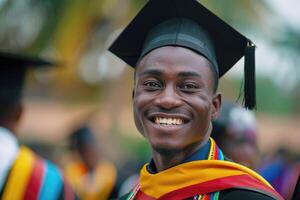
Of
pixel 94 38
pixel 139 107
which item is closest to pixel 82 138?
pixel 139 107

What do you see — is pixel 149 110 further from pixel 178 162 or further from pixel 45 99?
pixel 45 99

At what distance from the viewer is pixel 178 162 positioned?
12.4ft

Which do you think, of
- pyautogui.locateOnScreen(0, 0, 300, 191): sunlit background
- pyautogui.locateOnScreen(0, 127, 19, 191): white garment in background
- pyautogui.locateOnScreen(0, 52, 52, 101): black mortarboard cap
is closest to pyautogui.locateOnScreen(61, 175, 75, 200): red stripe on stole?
pyautogui.locateOnScreen(0, 127, 19, 191): white garment in background

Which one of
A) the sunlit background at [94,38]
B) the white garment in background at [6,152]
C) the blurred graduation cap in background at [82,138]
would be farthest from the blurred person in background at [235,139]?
the sunlit background at [94,38]

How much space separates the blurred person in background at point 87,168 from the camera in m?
8.80

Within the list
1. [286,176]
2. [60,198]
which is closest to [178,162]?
[60,198]

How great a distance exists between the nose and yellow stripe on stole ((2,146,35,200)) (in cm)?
172

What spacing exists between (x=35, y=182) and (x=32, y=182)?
18 mm

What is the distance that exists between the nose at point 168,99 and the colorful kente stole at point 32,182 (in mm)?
1649

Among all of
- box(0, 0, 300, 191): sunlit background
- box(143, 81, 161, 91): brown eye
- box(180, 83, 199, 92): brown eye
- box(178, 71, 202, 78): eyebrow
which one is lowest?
box(0, 0, 300, 191): sunlit background

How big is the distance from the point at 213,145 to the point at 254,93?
0.38 meters

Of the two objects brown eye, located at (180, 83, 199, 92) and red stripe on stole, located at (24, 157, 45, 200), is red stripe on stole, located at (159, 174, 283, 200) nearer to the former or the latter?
brown eye, located at (180, 83, 199, 92)

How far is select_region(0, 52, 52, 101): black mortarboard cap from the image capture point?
19.2 ft

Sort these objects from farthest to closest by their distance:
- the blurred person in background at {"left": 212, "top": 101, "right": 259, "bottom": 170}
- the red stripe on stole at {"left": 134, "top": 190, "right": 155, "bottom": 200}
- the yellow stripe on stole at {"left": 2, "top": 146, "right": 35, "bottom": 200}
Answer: the blurred person in background at {"left": 212, "top": 101, "right": 259, "bottom": 170}, the yellow stripe on stole at {"left": 2, "top": 146, "right": 35, "bottom": 200}, the red stripe on stole at {"left": 134, "top": 190, "right": 155, "bottom": 200}
